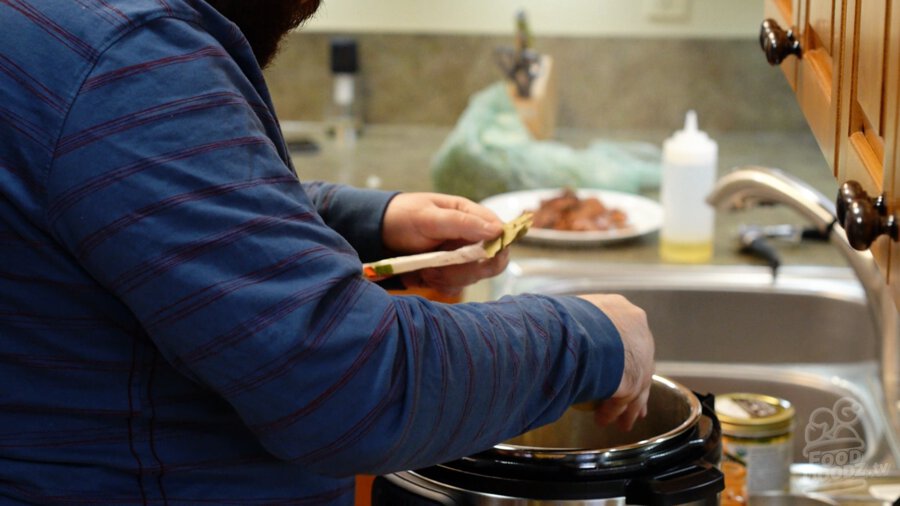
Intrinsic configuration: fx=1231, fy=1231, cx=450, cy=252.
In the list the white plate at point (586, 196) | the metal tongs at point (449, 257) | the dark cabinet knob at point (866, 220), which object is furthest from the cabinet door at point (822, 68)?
the white plate at point (586, 196)

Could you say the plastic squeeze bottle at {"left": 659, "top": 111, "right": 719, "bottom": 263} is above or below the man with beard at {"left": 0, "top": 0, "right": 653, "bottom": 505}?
below

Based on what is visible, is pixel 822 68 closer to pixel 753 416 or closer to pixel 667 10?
pixel 753 416

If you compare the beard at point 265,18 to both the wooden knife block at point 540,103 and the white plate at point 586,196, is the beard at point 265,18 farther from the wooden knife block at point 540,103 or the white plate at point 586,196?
the wooden knife block at point 540,103

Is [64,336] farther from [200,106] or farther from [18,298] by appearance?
[200,106]

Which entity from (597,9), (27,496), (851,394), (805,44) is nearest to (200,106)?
(27,496)

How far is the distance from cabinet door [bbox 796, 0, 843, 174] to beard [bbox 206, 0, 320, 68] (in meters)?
0.38

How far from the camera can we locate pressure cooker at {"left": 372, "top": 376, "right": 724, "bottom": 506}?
35.3 inches

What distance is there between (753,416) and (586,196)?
1071 millimetres

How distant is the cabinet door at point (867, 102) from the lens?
663 millimetres

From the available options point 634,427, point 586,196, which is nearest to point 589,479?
point 634,427

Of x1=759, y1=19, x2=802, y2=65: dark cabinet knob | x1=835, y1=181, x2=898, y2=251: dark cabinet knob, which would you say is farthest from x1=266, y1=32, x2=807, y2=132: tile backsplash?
x1=835, y1=181, x2=898, y2=251: dark cabinet knob

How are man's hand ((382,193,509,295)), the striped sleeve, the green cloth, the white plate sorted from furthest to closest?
the green cloth, the white plate, man's hand ((382,193,509,295)), the striped sleeve

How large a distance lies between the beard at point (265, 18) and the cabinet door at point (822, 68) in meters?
0.38

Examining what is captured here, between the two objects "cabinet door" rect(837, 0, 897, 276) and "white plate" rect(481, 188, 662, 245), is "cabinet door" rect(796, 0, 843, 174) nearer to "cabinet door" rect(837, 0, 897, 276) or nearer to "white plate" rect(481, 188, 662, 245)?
"cabinet door" rect(837, 0, 897, 276)
